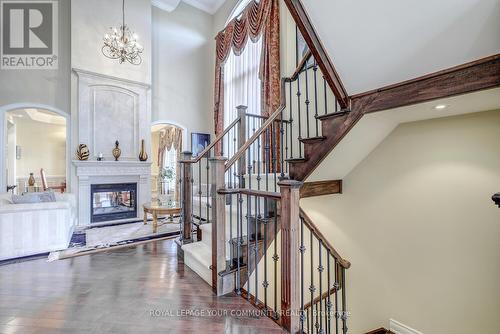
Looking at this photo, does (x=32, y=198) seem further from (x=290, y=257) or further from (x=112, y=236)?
(x=290, y=257)

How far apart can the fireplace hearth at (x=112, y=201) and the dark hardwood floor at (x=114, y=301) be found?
232 cm

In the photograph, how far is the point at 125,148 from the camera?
555cm

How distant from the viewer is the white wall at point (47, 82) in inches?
187

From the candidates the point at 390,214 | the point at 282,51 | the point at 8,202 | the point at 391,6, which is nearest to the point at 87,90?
the point at 8,202

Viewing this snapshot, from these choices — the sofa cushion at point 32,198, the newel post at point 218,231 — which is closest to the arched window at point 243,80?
the newel post at point 218,231

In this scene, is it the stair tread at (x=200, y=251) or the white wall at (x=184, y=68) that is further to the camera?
the white wall at (x=184, y=68)

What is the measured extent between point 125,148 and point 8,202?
2.46 meters

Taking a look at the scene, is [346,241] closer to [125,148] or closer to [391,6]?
[391,6]

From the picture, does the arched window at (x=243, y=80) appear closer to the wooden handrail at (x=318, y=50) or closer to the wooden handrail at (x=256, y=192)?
the wooden handrail at (x=256, y=192)

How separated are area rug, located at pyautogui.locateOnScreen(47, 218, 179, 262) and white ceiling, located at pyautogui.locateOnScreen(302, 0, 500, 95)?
377 centimetres

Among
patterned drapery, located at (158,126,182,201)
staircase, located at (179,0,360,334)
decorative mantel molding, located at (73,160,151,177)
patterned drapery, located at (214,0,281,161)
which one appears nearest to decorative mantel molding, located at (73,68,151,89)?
decorative mantel molding, located at (73,160,151,177)

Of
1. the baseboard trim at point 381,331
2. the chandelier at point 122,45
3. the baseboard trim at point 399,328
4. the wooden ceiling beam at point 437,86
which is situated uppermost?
the chandelier at point 122,45

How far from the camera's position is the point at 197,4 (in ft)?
21.8

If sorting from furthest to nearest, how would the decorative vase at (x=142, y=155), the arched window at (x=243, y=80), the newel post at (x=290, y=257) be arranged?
the decorative vase at (x=142, y=155)
the arched window at (x=243, y=80)
the newel post at (x=290, y=257)
